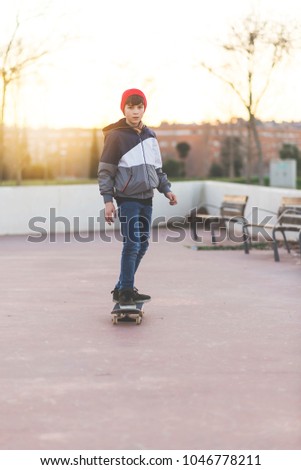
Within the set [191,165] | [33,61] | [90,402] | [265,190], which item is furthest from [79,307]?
[191,165]

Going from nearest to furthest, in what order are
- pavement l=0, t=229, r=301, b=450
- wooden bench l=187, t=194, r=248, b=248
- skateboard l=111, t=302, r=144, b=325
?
pavement l=0, t=229, r=301, b=450 < skateboard l=111, t=302, r=144, b=325 < wooden bench l=187, t=194, r=248, b=248

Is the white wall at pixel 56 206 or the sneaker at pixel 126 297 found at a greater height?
the sneaker at pixel 126 297

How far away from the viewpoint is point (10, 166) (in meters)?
49.7

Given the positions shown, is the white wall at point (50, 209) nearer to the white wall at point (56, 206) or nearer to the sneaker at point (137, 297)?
the white wall at point (56, 206)

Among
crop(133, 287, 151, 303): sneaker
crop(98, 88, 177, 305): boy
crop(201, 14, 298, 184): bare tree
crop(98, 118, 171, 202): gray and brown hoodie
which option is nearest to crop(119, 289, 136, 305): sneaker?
crop(98, 88, 177, 305): boy

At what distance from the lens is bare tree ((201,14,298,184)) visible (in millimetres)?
25047

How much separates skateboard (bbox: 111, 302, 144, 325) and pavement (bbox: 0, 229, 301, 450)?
2.9 inches

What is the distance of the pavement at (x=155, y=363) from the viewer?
4.07 meters

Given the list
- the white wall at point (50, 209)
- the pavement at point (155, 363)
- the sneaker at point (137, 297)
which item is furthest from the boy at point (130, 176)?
the white wall at point (50, 209)

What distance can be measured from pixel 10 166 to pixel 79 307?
4284cm

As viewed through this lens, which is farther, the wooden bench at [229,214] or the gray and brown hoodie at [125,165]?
the wooden bench at [229,214]

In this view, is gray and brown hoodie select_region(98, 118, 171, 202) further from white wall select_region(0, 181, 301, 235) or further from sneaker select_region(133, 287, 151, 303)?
white wall select_region(0, 181, 301, 235)

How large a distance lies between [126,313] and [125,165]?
116cm

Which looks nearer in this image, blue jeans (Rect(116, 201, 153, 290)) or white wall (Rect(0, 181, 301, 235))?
blue jeans (Rect(116, 201, 153, 290))
